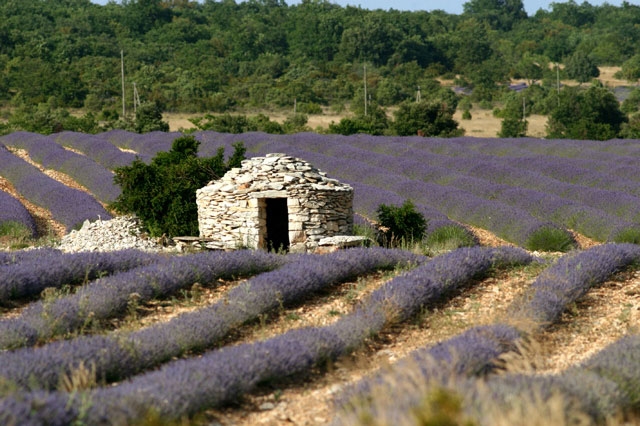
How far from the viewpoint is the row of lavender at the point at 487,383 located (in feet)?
14.6

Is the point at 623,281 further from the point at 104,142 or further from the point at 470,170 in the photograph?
the point at 104,142

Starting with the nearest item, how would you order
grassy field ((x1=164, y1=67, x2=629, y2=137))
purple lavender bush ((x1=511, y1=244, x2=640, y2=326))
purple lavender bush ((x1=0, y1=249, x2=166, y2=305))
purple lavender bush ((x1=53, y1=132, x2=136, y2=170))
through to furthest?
purple lavender bush ((x1=511, y1=244, x2=640, y2=326)) < purple lavender bush ((x1=0, y1=249, x2=166, y2=305)) < purple lavender bush ((x1=53, y1=132, x2=136, y2=170)) < grassy field ((x1=164, y1=67, x2=629, y2=137))

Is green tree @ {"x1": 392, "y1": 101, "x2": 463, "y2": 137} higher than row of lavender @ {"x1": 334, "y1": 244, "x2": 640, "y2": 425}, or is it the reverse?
row of lavender @ {"x1": 334, "y1": 244, "x2": 640, "y2": 425}

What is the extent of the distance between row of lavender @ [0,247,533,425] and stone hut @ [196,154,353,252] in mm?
3298

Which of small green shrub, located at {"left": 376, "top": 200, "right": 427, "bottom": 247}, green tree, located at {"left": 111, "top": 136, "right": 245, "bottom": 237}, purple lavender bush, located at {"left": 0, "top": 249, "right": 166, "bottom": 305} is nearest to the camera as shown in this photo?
purple lavender bush, located at {"left": 0, "top": 249, "right": 166, "bottom": 305}

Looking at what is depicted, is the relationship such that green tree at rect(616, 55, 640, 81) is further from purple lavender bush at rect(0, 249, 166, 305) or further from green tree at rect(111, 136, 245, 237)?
purple lavender bush at rect(0, 249, 166, 305)

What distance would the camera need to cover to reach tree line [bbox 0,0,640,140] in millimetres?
43062

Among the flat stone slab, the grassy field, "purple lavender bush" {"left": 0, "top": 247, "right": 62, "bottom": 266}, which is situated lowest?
the grassy field

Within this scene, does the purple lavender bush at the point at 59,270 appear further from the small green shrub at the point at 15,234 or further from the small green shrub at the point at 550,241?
the small green shrub at the point at 550,241

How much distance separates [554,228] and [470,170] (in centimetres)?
580

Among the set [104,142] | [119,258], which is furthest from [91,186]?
[119,258]

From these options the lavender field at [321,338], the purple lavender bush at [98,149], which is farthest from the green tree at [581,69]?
the lavender field at [321,338]

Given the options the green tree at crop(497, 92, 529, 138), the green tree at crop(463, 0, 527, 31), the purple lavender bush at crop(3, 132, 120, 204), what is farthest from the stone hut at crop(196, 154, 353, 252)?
the green tree at crop(463, 0, 527, 31)

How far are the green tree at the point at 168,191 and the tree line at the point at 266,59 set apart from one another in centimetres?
1556
